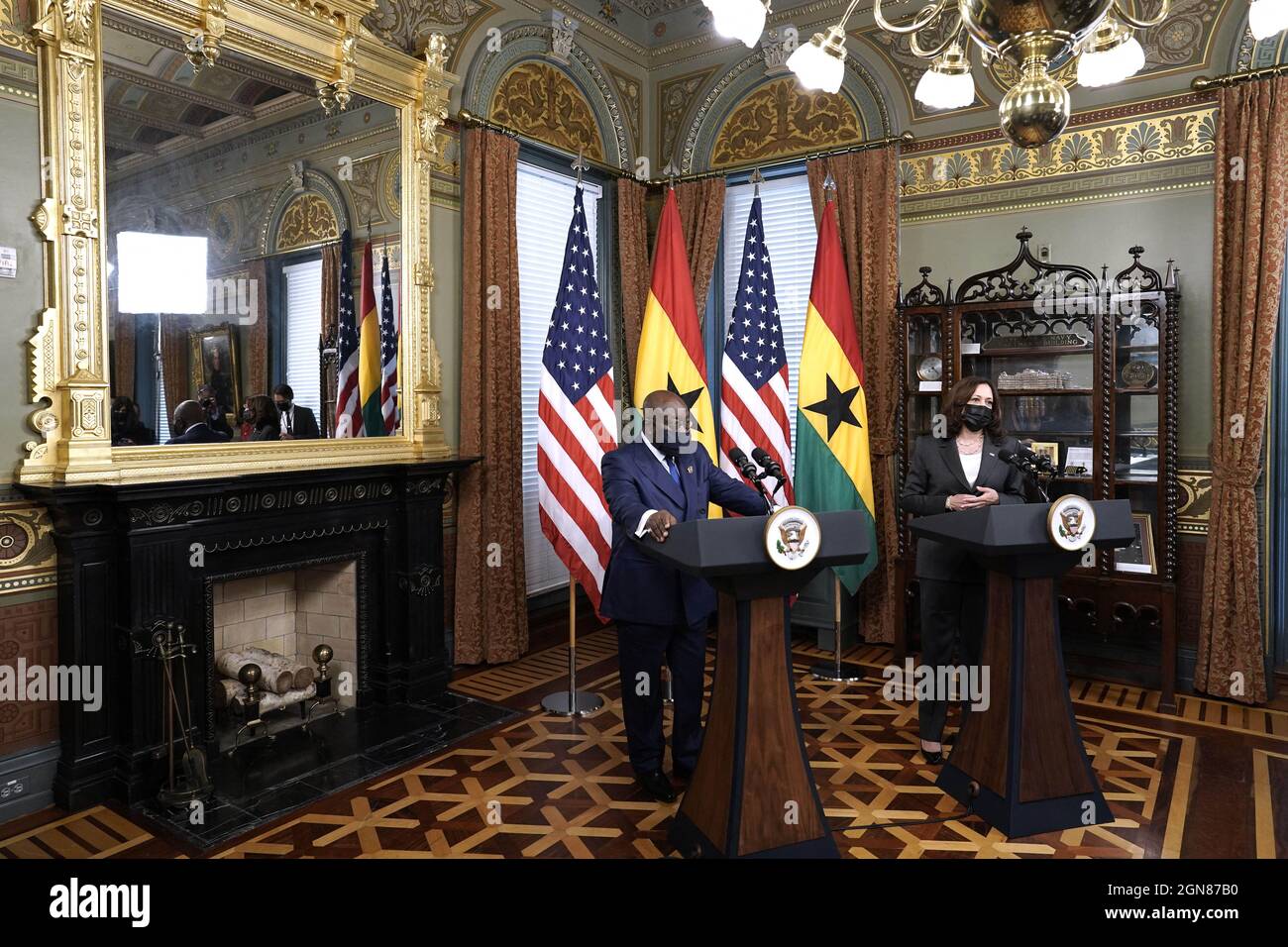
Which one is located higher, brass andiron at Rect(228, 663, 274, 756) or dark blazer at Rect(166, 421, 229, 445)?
dark blazer at Rect(166, 421, 229, 445)

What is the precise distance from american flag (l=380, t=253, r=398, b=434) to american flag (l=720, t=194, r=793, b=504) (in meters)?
1.88

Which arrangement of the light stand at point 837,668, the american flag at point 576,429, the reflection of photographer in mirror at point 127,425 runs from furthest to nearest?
1. the light stand at point 837,668
2. the american flag at point 576,429
3. the reflection of photographer in mirror at point 127,425

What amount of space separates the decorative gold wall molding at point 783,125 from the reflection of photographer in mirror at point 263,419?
3745 mm

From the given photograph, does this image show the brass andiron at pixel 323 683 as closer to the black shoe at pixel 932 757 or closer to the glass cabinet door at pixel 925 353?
the black shoe at pixel 932 757

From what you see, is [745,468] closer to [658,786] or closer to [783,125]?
[658,786]

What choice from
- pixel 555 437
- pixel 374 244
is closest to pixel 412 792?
pixel 555 437

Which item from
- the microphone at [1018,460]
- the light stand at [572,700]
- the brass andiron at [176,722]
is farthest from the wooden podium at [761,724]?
the brass andiron at [176,722]

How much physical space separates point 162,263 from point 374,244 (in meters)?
1.14

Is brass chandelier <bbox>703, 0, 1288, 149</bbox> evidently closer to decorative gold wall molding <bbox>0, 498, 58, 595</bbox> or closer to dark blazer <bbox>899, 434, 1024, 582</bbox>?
dark blazer <bbox>899, 434, 1024, 582</bbox>

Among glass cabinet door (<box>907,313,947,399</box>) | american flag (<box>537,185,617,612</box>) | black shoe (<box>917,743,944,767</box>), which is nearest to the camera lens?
black shoe (<box>917,743,944,767</box>)

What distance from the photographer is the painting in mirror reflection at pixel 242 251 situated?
11.6ft

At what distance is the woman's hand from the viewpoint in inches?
136

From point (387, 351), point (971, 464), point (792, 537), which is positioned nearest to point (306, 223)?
point (387, 351)

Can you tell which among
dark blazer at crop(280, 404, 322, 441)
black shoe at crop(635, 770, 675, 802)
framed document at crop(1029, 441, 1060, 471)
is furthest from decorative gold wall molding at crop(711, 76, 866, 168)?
black shoe at crop(635, 770, 675, 802)
